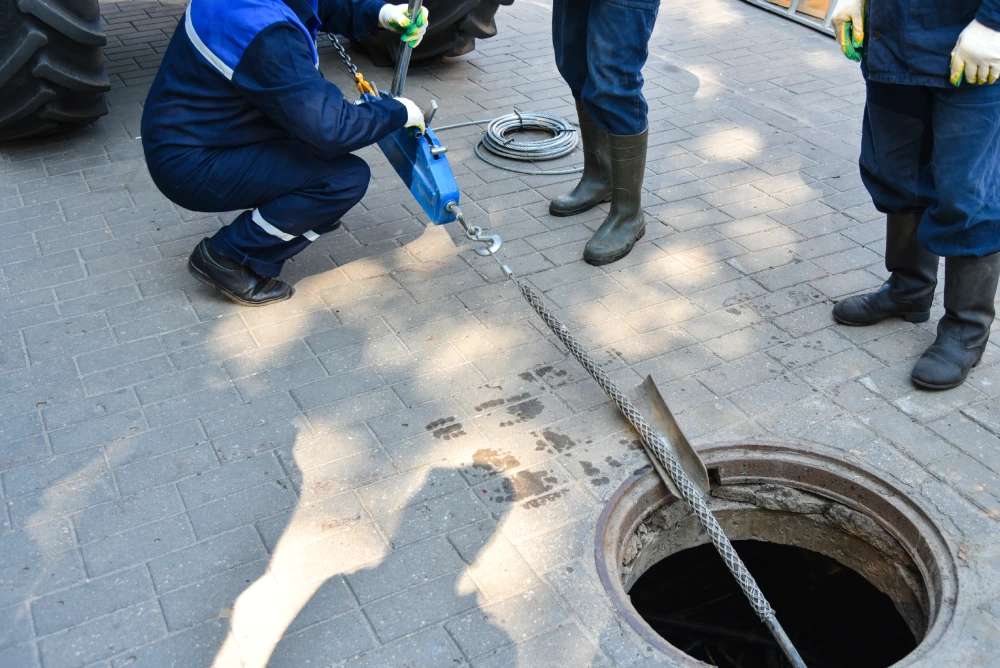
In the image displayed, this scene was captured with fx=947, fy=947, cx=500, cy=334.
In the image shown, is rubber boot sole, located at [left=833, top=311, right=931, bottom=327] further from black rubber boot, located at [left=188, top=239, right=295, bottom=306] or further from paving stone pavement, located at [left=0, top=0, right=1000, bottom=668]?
black rubber boot, located at [left=188, top=239, right=295, bottom=306]

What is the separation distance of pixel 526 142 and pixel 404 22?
1.52 meters

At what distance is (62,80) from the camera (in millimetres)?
4586

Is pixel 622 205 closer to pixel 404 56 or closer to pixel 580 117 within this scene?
pixel 580 117

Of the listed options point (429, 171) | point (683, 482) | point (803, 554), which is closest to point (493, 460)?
point (683, 482)

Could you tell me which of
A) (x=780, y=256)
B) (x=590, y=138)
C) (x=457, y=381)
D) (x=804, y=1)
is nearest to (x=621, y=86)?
(x=590, y=138)

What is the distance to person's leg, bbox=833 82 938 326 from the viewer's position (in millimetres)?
3123

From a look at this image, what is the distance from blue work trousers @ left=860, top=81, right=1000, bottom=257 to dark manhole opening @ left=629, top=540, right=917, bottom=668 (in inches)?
54.0

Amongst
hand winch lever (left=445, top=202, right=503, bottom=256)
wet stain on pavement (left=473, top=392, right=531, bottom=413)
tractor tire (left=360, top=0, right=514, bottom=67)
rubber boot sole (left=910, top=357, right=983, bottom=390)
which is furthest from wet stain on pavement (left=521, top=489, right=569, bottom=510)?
tractor tire (left=360, top=0, right=514, bottom=67)

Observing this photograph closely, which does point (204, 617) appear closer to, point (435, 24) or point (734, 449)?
point (734, 449)

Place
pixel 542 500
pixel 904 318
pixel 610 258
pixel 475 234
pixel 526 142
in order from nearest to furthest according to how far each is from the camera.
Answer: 1. pixel 542 500
2. pixel 475 234
3. pixel 904 318
4. pixel 610 258
5. pixel 526 142

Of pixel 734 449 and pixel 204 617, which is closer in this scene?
pixel 204 617

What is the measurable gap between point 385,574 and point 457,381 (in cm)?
90

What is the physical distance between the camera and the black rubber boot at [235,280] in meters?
3.64

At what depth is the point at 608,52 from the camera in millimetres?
3660
